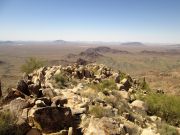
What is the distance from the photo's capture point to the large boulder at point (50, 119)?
11.7m

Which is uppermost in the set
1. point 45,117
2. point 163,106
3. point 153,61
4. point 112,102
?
point 45,117

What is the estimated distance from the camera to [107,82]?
93.2ft

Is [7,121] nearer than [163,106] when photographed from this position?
Yes

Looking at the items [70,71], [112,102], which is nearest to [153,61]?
[70,71]

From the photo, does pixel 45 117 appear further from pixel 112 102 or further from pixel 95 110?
pixel 112 102

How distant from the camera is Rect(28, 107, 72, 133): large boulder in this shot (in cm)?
1173

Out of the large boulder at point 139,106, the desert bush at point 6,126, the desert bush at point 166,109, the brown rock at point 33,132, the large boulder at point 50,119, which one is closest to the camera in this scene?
the desert bush at point 6,126

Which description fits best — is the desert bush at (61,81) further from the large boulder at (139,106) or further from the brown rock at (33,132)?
the brown rock at (33,132)

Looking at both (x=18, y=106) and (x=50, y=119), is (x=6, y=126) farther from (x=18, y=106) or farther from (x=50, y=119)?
(x=50, y=119)

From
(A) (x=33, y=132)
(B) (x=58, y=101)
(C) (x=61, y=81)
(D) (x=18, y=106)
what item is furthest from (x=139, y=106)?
(A) (x=33, y=132)

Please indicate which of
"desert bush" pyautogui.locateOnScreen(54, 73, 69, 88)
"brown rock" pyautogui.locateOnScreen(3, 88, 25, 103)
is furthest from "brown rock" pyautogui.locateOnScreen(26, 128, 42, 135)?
"desert bush" pyautogui.locateOnScreen(54, 73, 69, 88)

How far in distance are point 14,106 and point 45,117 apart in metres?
1.71

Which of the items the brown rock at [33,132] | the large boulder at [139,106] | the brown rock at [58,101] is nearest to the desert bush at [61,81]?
the large boulder at [139,106]

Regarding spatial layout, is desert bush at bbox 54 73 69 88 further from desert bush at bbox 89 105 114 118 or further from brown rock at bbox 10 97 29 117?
brown rock at bbox 10 97 29 117
